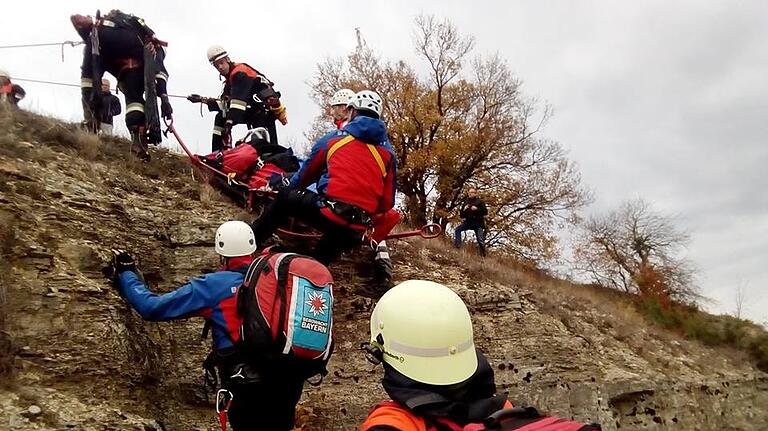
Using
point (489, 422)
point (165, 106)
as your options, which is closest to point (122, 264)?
point (489, 422)

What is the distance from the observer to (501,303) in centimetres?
966

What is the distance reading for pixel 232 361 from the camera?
4562mm

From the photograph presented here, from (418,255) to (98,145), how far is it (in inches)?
203

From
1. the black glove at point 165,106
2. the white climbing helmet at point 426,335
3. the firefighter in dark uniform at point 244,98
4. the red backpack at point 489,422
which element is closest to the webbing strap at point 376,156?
the firefighter in dark uniform at point 244,98

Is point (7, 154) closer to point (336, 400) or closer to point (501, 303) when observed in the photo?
point (336, 400)

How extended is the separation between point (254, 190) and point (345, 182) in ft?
7.12

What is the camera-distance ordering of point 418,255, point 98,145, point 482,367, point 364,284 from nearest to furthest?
point 482,367
point 98,145
point 364,284
point 418,255

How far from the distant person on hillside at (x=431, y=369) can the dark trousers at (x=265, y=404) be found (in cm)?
193

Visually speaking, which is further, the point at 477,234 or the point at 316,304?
the point at 477,234

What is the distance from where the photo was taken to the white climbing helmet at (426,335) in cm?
269

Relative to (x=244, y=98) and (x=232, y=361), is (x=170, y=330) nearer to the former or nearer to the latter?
(x=232, y=361)

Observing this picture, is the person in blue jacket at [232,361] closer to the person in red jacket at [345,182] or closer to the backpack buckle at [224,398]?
the backpack buckle at [224,398]

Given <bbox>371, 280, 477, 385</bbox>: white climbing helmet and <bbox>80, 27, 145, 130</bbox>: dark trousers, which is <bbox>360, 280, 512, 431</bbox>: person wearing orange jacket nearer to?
<bbox>371, 280, 477, 385</bbox>: white climbing helmet

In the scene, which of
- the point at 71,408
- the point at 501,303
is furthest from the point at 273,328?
the point at 501,303
